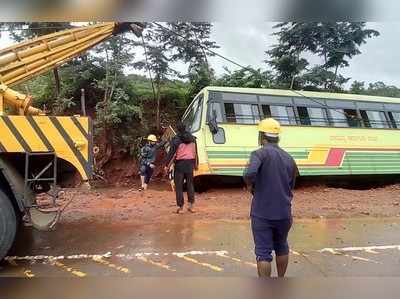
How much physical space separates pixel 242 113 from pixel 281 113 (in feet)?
4.16

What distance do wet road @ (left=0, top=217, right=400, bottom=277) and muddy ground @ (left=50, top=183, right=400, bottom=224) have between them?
2.45ft

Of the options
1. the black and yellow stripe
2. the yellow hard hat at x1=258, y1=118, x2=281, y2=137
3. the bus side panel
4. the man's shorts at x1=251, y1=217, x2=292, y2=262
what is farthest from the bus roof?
the man's shorts at x1=251, y1=217, x2=292, y2=262

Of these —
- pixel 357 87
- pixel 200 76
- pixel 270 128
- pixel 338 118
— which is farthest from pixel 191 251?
pixel 357 87

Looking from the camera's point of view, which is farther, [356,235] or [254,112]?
[254,112]

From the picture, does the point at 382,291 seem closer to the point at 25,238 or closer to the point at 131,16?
the point at 131,16

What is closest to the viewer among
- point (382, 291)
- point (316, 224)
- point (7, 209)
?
point (382, 291)

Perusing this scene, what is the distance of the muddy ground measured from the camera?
27.6ft

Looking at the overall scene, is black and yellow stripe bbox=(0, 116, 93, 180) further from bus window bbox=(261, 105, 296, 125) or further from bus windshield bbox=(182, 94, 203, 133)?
bus window bbox=(261, 105, 296, 125)

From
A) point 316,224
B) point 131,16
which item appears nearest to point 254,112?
point 316,224

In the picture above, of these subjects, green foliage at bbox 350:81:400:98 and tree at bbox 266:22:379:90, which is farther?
green foliage at bbox 350:81:400:98

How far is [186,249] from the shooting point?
19.4ft

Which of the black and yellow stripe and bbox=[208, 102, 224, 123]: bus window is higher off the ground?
bbox=[208, 102, 224, 123]: bus window

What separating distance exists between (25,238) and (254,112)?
7.85m

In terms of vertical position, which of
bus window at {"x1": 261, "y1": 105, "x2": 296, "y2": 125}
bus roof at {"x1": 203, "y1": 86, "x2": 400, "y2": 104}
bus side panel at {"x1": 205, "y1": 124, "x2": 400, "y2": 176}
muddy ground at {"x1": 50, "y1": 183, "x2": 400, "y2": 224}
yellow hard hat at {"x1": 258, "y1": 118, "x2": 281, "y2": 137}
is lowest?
muddy ground at {"x1": 50, "y1": 183, "x2": 400, "y2": 224}
